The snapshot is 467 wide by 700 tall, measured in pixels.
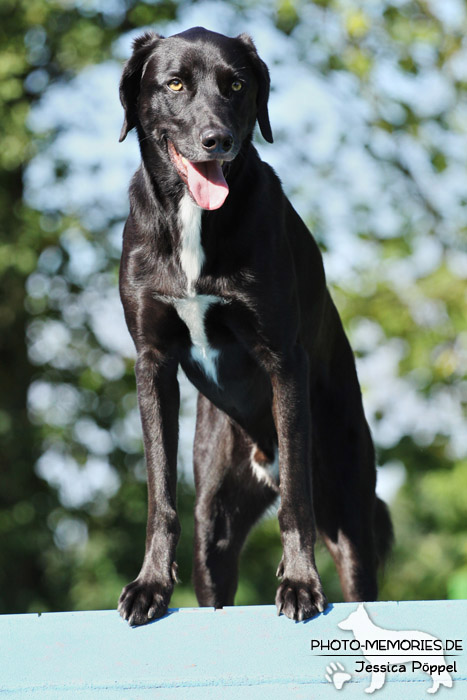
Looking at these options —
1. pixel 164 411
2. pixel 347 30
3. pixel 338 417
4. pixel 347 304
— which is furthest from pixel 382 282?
pixel 164 411

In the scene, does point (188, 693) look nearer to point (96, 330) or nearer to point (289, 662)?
point (289, 662)

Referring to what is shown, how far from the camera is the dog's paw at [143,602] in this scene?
2.35 m

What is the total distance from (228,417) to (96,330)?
6104 mm

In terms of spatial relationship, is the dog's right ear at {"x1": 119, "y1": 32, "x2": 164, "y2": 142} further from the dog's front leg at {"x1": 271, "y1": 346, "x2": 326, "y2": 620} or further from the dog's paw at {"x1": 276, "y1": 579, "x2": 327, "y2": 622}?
the dog's paw at {"x1": 276, "y1": 579, "x2": 327, "y2": 622}

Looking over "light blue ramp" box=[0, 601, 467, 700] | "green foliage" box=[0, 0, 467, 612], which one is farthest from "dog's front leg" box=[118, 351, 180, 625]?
"green foliage" box=[0, 0, 467, 612]

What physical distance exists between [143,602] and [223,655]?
0.29 m

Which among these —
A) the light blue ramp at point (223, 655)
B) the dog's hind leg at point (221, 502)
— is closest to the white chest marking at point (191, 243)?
the dog's hind leg at point (221, 502)

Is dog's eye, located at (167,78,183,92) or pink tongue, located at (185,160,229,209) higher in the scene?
dog's eye, located at (167,78,183,92)

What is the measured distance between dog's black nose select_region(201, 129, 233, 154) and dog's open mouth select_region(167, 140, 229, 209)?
13cm

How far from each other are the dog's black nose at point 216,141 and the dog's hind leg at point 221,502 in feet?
3.45

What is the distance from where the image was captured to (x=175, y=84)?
8.93 ft

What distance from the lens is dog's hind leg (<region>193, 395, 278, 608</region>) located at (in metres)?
3.27

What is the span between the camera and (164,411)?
2801 mm

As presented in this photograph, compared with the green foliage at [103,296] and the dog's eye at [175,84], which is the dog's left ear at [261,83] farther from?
the green foliage at [103,296]
